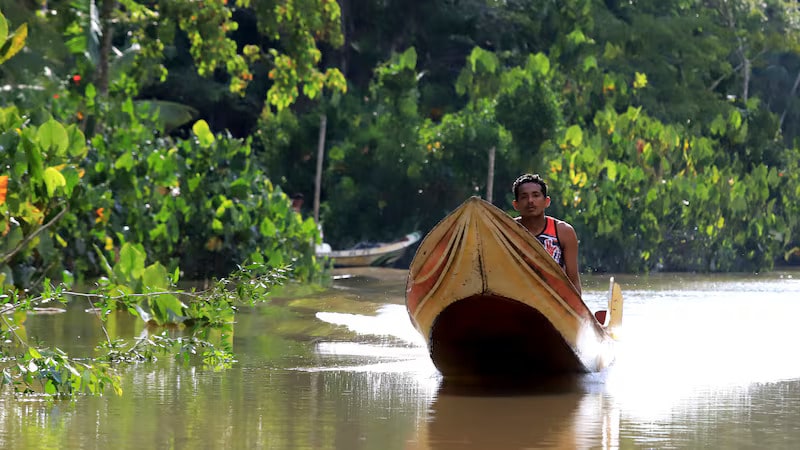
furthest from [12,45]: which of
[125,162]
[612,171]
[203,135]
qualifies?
[612,171]

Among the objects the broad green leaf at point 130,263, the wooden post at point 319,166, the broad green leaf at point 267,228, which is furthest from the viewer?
the wooden post at point 319,166

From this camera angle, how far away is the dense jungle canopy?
1587 cm

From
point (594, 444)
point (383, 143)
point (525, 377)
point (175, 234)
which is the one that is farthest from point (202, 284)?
point (594, 444)

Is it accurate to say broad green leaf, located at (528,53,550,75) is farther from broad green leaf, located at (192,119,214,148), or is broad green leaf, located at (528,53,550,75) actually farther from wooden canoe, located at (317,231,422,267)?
broad green leaf, located at (192,119,214,148)

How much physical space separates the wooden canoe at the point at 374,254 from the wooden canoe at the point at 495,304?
1465cm

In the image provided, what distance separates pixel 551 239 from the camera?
9641 mm

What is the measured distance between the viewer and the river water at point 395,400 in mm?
7152

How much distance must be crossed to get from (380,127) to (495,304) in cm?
1775

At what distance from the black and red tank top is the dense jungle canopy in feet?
12.2

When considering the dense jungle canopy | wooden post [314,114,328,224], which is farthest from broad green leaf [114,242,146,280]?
wooden post [314,114,328,224]

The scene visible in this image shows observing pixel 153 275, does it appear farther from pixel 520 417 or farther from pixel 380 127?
pixel 380 127

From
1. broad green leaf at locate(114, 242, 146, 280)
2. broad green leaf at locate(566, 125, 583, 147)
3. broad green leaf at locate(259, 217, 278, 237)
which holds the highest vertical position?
broad green leaf at locate(566, 125, 583, 147)

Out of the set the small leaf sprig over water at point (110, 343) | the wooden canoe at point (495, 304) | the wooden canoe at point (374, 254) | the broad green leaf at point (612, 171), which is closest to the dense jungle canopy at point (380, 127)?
the broad green leaf at point (612, 171)

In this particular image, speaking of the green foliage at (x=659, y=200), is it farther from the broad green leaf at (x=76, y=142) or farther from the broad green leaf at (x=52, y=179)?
the broad green leaf at (x=52, y=179)
